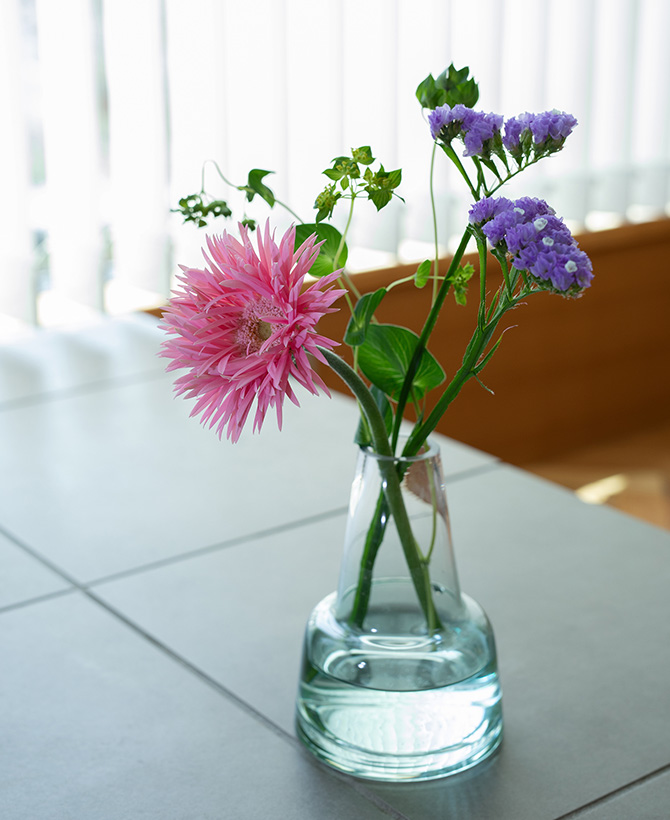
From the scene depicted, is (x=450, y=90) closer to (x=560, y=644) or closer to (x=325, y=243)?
(x=325, y=243)

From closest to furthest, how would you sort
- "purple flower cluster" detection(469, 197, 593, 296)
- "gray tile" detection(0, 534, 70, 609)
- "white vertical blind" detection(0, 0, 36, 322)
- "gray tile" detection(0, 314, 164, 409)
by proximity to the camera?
"purple flower cluster" detection(469, 197, 593, 296) → "gray tile" detection(0, 534, 70, 609) → "gray tile" detection(0, 314, 164, 409) → "white vertical blind" detection(0, 0, 36, 322)

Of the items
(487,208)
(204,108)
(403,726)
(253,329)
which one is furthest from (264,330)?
(204,108)

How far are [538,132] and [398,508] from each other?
0.20 metres

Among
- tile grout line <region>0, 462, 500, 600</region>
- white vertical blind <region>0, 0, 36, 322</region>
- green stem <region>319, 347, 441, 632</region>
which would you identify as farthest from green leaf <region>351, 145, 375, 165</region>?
white vertical blind <region>0, 0, 36, 322</region>

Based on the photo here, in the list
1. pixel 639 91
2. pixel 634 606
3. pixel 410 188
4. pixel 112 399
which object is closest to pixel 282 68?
pixel 410 188

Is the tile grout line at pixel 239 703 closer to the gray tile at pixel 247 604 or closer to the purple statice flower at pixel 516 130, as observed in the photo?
the gray tile at pixel 247 604

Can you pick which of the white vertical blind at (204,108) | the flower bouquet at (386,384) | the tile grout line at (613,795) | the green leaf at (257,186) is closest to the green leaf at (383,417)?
the flower bouquet at (386,384)

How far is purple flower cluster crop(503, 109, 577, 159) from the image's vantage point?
477 millimetres

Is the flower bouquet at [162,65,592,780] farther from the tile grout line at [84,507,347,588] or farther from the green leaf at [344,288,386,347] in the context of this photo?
the tile grout line at [84,507,347,588]

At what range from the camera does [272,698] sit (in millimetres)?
692

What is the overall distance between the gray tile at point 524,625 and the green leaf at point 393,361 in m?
0.22

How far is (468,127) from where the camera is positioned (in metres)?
0.49

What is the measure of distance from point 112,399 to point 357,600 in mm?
721

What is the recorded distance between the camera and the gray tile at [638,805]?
582mm
